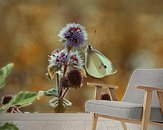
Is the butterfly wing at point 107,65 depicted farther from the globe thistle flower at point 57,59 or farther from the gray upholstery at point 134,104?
the gray upholstery at point 134,104

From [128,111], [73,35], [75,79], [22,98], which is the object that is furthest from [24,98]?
[75,79]

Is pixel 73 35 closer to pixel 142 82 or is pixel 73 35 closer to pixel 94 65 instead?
pixel 94 65

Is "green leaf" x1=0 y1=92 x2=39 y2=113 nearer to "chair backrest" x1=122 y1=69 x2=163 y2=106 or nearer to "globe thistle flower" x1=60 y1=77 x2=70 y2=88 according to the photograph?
"chair backrest" x1=122 y1=69 x2=163 y2=106

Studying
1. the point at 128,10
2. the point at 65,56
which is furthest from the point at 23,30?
the point at 128,10

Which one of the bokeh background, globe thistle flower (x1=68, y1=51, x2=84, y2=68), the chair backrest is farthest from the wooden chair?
the bokeh background

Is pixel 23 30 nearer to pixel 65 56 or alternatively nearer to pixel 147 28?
pixel 65 56

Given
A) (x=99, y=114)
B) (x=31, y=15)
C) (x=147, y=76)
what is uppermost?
(x=31, y=15)

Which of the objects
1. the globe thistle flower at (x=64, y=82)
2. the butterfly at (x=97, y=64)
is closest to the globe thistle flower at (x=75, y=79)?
the globe thistle flower at (x=64, y=82)
